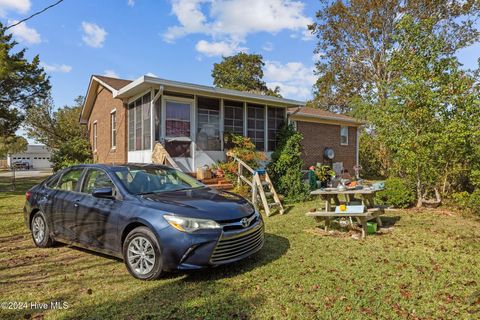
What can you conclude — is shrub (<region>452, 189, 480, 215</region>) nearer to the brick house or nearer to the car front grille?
the car front grille

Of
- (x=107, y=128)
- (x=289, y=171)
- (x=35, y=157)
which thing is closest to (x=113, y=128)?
(x=107, y=128)

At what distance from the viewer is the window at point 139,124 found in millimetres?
10601

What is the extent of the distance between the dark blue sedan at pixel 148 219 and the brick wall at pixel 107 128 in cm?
646

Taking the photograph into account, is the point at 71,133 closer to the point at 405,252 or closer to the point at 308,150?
the point at 308,150

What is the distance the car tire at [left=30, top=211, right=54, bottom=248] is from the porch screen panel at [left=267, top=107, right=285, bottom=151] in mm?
8776

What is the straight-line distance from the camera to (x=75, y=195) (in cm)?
485

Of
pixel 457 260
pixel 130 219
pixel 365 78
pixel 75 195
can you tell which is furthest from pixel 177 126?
pixel 365 78

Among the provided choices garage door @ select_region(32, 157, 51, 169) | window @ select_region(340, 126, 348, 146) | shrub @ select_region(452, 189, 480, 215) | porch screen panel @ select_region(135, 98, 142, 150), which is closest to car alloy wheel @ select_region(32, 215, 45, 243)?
porch screen panel @ select_region(135, 98, 142, 150)

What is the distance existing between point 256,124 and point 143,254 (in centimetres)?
907

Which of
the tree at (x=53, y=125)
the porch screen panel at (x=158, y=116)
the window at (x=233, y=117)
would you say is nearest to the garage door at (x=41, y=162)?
the tree at (x=53, y=125)

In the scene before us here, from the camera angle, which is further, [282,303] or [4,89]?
[4,89]

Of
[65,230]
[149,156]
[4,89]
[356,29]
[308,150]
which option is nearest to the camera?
[65,230]

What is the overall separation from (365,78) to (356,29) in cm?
362

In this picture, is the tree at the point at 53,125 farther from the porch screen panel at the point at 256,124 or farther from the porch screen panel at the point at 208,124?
the porch screen panel at the point at 256,124
